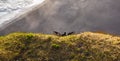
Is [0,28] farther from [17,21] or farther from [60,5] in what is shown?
[60,5]

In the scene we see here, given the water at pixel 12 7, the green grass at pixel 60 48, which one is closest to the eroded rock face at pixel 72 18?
the water at pixel 12 7

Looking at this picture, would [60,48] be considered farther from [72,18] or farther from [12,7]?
[12,7]

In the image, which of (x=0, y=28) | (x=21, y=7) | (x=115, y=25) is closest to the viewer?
(x=115, y=25)

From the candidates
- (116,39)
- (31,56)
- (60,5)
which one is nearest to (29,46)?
(31,56)

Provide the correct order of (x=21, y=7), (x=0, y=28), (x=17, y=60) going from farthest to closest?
1. (x=21, y=7)
2. (x=0, y=28)
3. (x=17, y=60)

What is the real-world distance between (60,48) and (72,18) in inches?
180

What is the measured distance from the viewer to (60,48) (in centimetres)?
648

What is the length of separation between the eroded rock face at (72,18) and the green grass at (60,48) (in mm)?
3283

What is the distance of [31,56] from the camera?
646 cm

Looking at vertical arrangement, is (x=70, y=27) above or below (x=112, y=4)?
below

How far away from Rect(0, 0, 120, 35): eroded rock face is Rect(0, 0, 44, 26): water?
2.82ft

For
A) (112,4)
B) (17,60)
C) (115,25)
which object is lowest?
(17,60)

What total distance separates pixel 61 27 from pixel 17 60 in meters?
4.15

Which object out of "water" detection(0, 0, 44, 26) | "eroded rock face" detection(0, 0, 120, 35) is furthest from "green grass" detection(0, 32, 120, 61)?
"water" detection(0, 0, 44, 26)
